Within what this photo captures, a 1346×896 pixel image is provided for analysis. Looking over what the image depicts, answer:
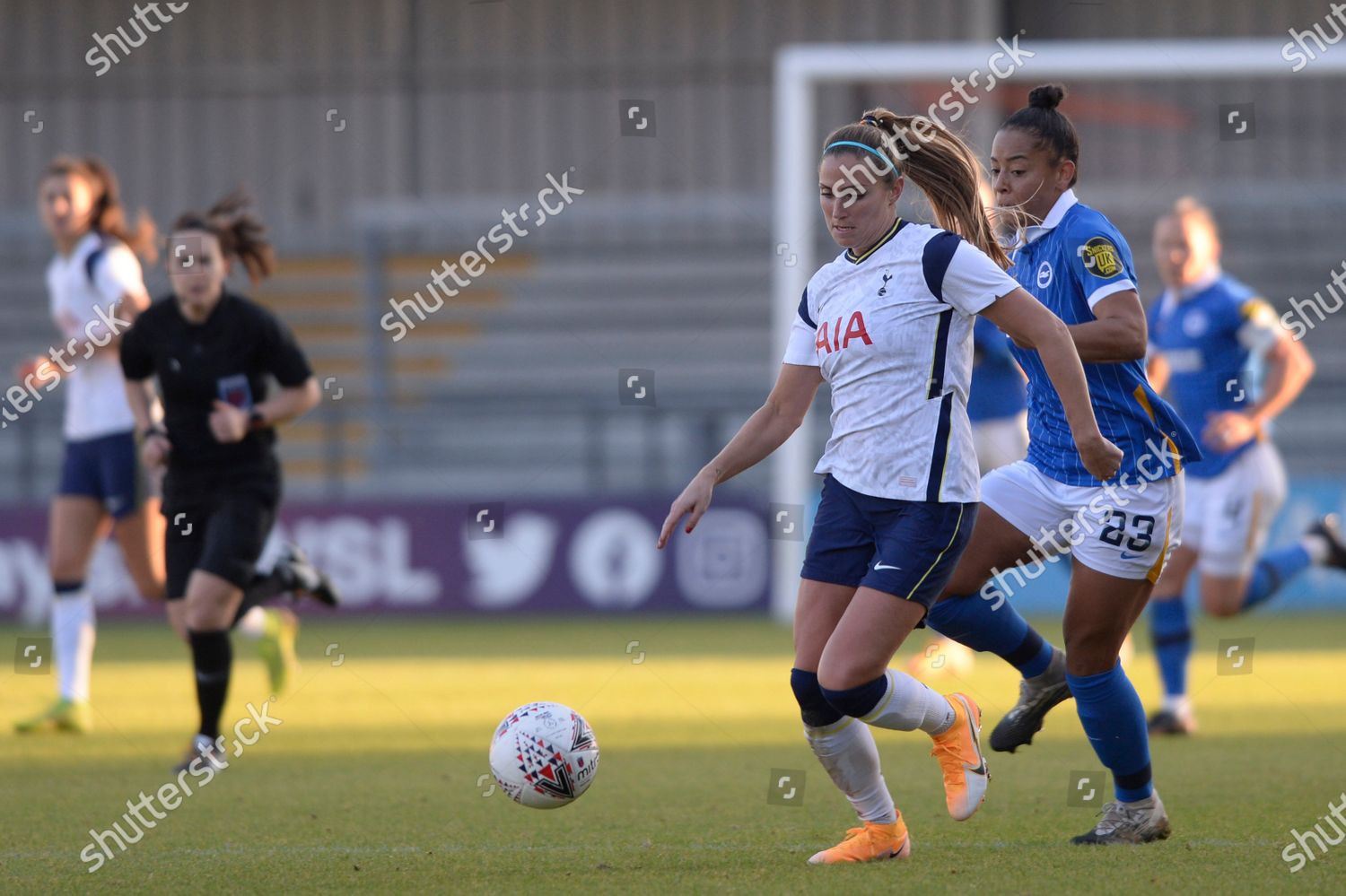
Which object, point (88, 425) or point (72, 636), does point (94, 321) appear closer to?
point (88, 425)

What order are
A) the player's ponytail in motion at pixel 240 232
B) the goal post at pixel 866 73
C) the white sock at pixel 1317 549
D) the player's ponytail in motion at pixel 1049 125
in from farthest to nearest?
the goal post at pixel 866 73, the white sock at pixel 1317 549, the player's ponytail in motion at pixel 240 232, the player's ponytail in motion at pixel 1049 125

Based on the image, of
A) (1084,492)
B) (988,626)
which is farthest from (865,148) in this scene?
(988,626)

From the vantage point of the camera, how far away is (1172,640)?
7230 millimetres

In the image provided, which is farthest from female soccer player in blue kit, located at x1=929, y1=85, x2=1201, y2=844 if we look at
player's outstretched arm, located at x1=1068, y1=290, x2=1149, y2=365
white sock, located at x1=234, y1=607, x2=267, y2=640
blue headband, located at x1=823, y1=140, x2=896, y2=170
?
white sock, located at x1=234, y1=607, x2=267, y2=640

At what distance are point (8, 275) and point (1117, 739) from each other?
16.6 metres

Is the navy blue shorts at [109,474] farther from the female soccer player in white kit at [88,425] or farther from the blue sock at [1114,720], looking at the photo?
the blue sock at [1114,720]

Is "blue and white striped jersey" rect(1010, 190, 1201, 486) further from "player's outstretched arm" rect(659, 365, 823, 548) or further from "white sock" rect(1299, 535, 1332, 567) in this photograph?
"white sock" rect(1299, 535, 1332, 567)

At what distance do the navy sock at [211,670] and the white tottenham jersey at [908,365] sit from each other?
2961 mm

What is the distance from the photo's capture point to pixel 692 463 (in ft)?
49.6

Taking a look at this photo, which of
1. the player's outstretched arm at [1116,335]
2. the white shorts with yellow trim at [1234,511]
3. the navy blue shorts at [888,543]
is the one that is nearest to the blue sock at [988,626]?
the navy blue shorts at [888,543]

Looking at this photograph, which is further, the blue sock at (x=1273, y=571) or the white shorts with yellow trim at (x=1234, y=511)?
the blue sock at (x=1273, y=571)

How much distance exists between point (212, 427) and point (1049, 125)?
3.30 meters

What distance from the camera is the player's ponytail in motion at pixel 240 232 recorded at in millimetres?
6402

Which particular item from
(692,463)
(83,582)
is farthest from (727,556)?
(83,582)
